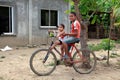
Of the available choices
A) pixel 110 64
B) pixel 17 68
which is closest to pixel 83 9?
pixel 110 64

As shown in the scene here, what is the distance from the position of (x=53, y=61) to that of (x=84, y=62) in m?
1.02

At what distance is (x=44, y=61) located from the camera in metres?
7.46

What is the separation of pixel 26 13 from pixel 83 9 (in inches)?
314

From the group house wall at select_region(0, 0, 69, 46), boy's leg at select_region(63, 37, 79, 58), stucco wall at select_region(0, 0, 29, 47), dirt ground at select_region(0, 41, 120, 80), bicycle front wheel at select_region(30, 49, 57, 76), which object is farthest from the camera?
house wall at select_region(0, 0, 69, 46)

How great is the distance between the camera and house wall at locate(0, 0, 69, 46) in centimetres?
1593

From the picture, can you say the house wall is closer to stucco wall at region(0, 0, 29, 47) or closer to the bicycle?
stucco wall at region(0, 0, 29, 47)

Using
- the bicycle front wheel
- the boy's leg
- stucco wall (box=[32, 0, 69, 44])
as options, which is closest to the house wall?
stucco wall (box=[32, 0, 69, 44])

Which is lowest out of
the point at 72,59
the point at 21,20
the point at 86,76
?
the point at 86,76

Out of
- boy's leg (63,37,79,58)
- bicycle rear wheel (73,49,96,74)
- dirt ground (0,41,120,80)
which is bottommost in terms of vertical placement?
dirt ground (0,41,120,80)

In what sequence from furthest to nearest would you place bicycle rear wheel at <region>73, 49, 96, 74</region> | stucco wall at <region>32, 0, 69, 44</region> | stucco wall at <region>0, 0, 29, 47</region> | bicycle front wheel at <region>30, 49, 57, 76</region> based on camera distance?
stucco wall at <region>32, 0, 69, 44</region> < stucco wall at <region>0, 0, 29, 47</region> < bicycle rear wheel at <region>73, 49, 96, 74</region> < bicycle front wheel at <region>30, 49, 57, 76</region>

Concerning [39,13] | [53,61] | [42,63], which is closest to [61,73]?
[53,61]

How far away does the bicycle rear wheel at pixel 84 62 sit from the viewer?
777cm

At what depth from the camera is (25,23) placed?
1659cm

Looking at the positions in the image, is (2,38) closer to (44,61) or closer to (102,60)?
(102,60)
